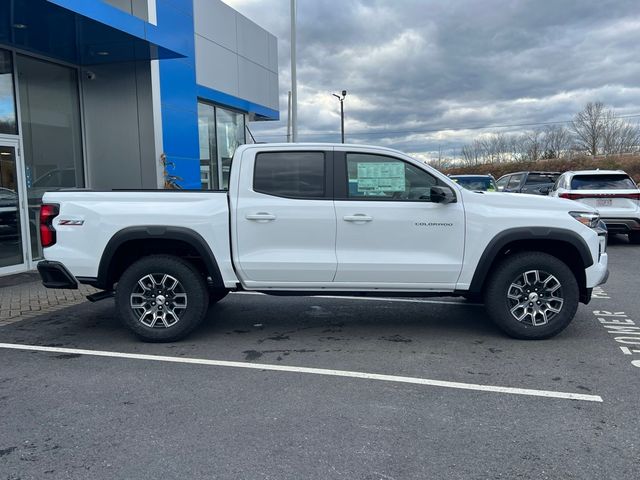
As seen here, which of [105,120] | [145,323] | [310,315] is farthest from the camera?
[105,120]

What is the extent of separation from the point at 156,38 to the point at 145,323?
244 inches

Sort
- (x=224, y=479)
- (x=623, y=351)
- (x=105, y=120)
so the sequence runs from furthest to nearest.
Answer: (x=105, y=120) < (x=623, y=351) < (x=224, y=479)

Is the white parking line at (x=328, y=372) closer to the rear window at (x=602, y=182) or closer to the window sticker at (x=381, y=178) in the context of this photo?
the window sticker at (x=381, y=178)

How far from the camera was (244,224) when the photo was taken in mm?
5414

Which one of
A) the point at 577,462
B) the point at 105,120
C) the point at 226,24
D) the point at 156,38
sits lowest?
the point at 577,462

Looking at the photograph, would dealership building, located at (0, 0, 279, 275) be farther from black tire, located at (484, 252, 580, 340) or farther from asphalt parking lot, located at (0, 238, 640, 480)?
black tire, located at (484, 252, 580, 340)

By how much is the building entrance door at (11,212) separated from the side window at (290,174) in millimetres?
6138

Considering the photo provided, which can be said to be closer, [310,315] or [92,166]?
[310,315]

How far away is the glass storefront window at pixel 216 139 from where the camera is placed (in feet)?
50.0

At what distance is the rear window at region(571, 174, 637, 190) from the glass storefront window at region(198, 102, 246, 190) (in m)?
8.81

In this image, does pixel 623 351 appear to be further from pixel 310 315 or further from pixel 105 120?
pixel 105 120

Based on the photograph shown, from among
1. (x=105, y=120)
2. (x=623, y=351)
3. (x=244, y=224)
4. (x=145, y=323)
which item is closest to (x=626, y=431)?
(x=623, y=351)

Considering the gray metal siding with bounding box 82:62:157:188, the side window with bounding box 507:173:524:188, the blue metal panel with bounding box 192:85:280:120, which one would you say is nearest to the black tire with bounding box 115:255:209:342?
the gray metal siding with bounding box 82:62:157:188

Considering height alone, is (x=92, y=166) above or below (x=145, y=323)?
above
